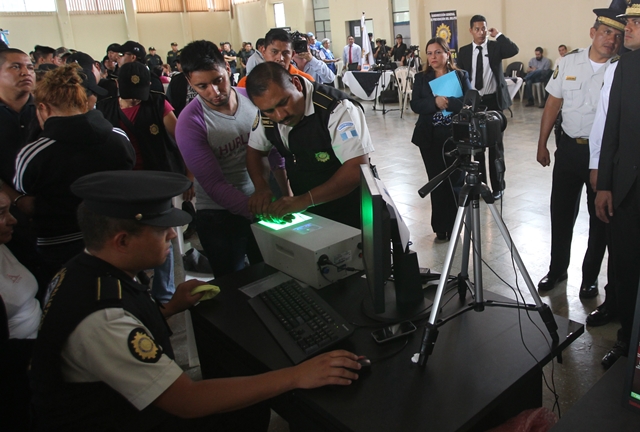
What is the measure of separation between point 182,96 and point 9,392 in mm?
2517

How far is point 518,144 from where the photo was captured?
6441 mm

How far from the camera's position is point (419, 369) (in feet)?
4.10

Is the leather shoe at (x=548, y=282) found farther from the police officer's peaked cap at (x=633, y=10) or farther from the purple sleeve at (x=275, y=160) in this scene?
the purple sleeve at (x=275, y=160)

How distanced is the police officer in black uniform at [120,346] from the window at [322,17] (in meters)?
16.7

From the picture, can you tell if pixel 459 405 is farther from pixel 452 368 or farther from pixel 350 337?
pixel 350 337

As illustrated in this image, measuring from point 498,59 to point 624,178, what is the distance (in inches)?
120

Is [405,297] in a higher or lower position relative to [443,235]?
higher

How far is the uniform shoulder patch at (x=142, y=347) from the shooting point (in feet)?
3.66

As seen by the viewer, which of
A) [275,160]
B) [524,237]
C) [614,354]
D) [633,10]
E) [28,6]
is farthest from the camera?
[28,6]

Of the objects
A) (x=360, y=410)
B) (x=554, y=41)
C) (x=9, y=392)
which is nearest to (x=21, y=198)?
(x=9, y=392)

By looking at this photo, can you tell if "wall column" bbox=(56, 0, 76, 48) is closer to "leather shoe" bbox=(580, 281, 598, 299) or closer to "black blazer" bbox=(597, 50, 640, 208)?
"leather shoe" bbox=(580, 281, 598, 299)

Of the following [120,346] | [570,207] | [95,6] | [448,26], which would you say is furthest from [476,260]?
[95,6]

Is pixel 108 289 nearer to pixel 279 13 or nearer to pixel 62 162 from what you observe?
pixel 62 162

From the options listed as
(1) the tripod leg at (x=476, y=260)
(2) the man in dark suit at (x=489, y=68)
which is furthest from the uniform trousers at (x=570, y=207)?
(2) the man in dark suit at (x=489, y=68)
